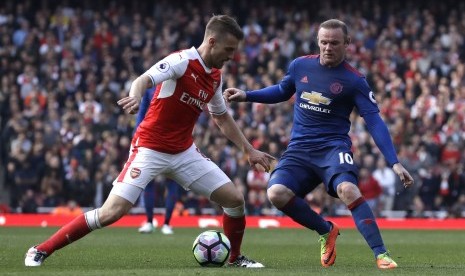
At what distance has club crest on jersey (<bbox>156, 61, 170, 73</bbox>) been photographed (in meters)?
9.63

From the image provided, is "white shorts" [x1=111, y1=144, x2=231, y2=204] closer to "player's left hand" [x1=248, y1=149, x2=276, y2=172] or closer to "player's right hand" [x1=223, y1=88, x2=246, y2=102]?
"player's left hand" [x1=248, y1=149, x2=276, y2=172]

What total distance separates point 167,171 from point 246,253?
3.38m

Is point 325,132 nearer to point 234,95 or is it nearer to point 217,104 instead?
point 234,95

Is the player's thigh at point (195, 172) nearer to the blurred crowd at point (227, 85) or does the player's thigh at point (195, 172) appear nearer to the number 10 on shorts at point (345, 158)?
the number 10 on shorts at point (345, 158)

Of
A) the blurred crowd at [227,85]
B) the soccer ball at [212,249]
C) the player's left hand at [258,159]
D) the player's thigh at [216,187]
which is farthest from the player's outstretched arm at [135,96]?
the blurred crowd at [227,85]

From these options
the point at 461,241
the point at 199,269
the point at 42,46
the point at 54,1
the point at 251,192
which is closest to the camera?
the point at 199,269

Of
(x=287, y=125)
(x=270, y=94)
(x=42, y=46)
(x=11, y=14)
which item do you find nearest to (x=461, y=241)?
(x=270, y=94)

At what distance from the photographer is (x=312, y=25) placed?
31094 millimetres

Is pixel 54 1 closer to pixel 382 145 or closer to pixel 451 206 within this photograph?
pixel 451 206

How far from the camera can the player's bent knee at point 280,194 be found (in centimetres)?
1067

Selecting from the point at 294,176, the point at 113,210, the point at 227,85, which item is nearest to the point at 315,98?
the point at 294,176

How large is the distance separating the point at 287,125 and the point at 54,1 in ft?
29.6

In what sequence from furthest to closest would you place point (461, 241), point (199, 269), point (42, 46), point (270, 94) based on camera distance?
point (42, 46) → point (461, 241) → point (270, 94) → point (199, 269)

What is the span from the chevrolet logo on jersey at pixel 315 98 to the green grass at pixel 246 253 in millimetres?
1638
